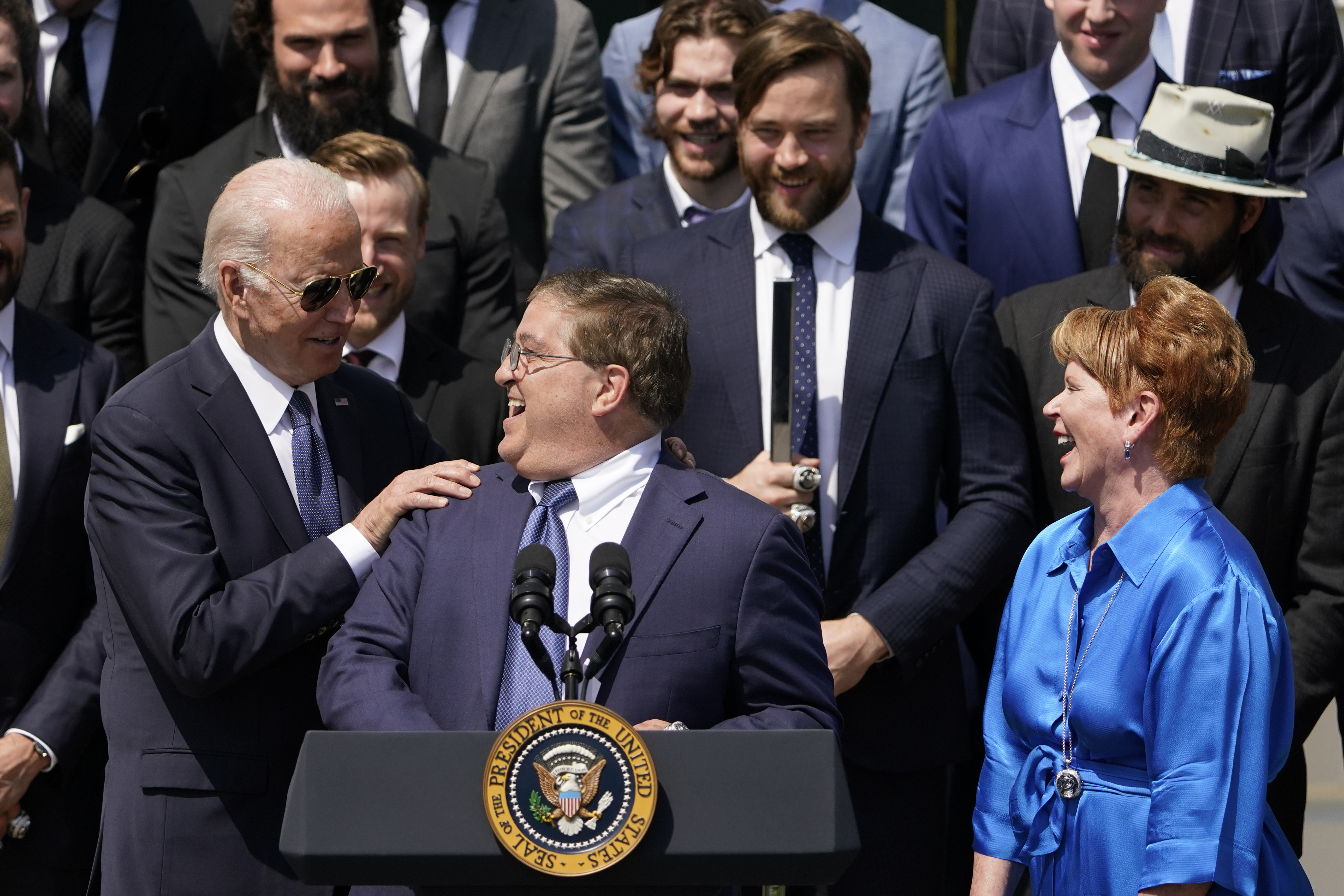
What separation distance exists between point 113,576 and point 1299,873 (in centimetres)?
268

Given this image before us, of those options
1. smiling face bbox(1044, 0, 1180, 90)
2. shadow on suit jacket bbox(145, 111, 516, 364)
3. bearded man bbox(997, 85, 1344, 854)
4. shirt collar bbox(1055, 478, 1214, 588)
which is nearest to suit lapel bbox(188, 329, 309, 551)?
shadow on suit jacket bbox(145, 111, 516, 364)

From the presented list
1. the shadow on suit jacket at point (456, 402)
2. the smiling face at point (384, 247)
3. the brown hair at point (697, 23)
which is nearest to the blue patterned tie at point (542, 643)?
the shadow on suit jacket at point (456, 402)

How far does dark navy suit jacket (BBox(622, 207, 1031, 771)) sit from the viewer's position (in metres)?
4.72

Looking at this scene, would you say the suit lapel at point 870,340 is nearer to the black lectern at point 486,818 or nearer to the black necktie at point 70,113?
the black lectern at point 486,818

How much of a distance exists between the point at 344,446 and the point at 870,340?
61.4 inches

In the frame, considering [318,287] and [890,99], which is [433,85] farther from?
[318,287]

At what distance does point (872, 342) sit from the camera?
484cm

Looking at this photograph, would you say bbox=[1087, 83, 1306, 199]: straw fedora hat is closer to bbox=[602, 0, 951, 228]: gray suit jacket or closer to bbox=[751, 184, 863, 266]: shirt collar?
bbox=[751, 184, 863, 266]: shirt collar

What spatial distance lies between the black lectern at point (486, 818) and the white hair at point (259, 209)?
5.09 feet

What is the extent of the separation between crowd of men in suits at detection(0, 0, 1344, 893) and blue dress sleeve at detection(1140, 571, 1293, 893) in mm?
701

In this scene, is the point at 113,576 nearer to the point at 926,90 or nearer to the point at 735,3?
the point at 735,3

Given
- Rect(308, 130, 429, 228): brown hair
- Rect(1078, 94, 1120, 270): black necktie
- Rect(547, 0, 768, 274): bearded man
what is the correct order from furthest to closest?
Rect(547, 0, 768, 274): bearded man < Rect(1078, 94, 1120, 270): black necktie < Rect(308, 130, 429, 228): brown hair

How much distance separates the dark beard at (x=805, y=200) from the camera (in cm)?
495

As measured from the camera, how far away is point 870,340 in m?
4.85
